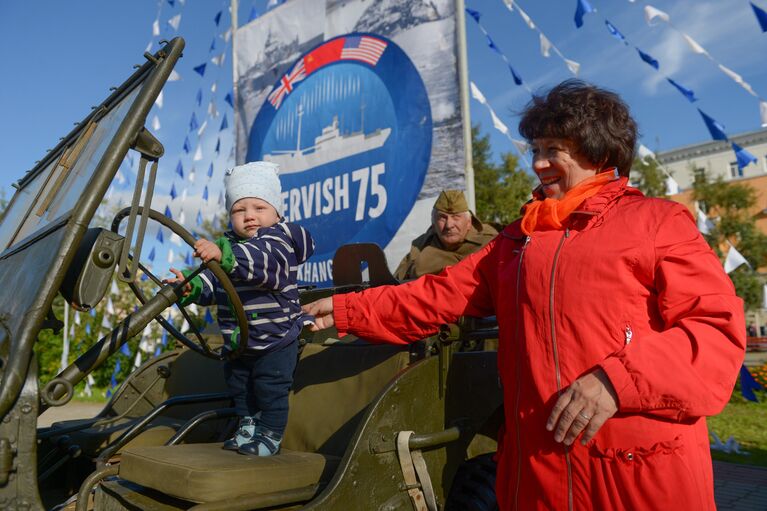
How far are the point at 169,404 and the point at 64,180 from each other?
119cm

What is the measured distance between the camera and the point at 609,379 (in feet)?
5.42

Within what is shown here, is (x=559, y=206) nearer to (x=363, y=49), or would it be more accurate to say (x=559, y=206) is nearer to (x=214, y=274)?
(x=214, y=274)

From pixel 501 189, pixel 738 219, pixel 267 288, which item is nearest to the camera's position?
pixel 267 288

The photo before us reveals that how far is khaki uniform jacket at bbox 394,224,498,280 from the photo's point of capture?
468cm

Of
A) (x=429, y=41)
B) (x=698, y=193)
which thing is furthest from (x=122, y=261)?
(x=698, y=193)

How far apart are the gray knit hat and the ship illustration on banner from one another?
138 inches

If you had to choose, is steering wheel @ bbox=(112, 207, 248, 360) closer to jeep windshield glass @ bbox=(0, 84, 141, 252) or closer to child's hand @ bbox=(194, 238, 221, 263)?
child's hand @ bbox=(194, 238, 221, 263)

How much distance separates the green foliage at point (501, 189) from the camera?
1925 cm

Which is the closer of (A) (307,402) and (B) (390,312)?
(B) (390,312)

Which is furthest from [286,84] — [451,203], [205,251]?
[205,251]

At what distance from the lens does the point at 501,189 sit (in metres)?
20.1

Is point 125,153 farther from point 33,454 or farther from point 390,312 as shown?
point 390,312

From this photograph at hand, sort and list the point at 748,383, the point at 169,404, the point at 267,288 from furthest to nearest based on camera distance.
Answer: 1. the point at 748,383
2. the point at 169,404
3. the point at 267,288

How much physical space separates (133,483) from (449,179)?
4.27 metres
